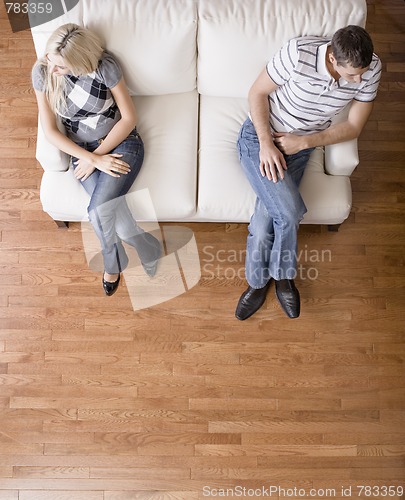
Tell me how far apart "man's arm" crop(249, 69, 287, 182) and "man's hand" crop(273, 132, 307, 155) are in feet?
0.09

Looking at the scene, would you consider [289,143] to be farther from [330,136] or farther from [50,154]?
[50,154]

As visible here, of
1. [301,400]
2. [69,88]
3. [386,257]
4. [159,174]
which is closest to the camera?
[69,88]

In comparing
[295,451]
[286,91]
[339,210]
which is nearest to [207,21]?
[286,91]

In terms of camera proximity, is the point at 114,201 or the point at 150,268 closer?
the point at 114,201

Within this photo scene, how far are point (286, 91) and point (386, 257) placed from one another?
0.93 meters

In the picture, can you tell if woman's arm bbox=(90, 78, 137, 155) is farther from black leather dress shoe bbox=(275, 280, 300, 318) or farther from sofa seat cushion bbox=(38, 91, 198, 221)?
black leather dress shoe bbox=(275, 280, 300, 318)

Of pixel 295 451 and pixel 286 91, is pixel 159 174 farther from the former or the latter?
pixel 295 451

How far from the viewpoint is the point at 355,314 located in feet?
8.16

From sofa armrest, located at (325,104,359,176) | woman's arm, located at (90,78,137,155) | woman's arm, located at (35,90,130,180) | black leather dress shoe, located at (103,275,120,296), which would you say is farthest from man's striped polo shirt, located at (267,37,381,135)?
black leather dress shoe, located at (103,275,120,296)

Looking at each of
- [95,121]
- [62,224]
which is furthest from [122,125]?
[62,224]

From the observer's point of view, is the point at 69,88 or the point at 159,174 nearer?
the point at 69,88

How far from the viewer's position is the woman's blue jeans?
215 centimetres

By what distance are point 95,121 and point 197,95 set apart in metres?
0.46

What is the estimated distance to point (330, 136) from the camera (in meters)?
2.13
